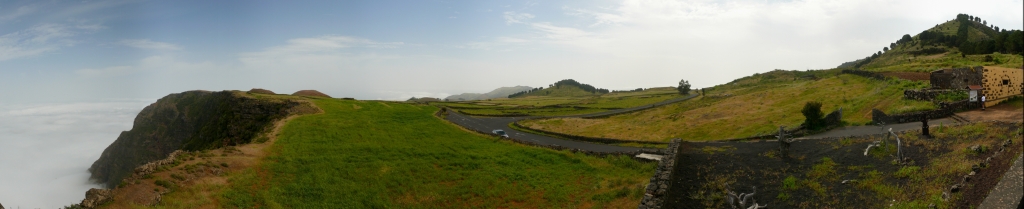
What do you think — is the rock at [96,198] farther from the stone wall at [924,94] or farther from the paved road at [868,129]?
the stone wall at [924,94]

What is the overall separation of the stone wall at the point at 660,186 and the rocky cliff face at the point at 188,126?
33.7 metres

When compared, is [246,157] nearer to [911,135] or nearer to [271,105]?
[271,105]

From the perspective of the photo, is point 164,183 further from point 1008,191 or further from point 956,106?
point 956,106

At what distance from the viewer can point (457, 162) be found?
29.7 meters

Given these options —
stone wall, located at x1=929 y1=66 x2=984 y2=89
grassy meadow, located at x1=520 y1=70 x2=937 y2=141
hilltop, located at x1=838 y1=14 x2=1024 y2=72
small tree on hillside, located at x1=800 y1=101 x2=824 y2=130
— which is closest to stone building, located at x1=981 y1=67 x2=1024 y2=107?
hilltop, located at x1=838 y1=14 x2=1024 y2=72

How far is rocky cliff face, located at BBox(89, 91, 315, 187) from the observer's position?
42156 mm

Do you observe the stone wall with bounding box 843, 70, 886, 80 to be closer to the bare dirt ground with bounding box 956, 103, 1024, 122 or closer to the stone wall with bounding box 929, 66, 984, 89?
the stone wall with bounding box 929, 66, 984, 89

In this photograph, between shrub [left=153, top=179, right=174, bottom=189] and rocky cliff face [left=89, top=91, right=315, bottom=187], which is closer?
shrub [left=153, top=179, right=174, bottom=189]

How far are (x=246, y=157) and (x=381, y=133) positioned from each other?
1339 centimetres

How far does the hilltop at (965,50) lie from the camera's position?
7.26 m

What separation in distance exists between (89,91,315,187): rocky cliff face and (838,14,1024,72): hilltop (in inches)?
1672

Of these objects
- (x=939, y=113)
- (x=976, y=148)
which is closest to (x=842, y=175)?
(x=976, y=148)

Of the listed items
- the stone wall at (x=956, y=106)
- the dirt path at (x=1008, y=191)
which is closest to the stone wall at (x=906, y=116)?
the stone wall at (x=956, y=106)

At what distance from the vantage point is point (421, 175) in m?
26.6
